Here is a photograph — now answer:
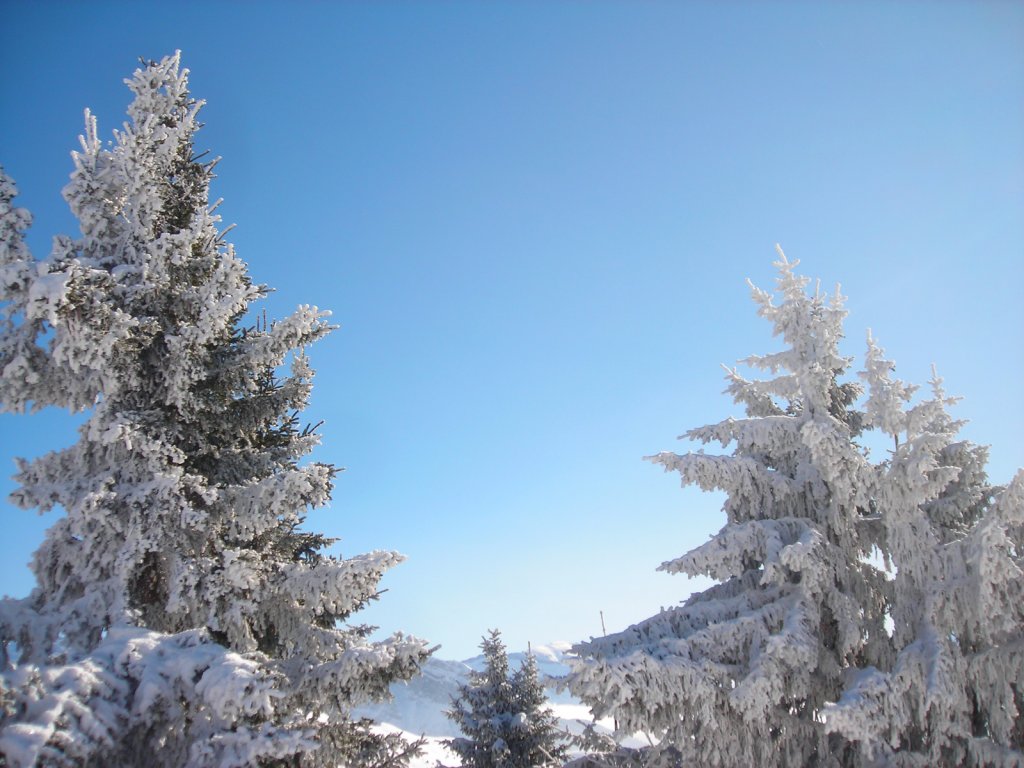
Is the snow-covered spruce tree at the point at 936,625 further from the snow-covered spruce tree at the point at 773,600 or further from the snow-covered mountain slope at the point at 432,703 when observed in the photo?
the snow-covered mountain slope at the point at 432,703

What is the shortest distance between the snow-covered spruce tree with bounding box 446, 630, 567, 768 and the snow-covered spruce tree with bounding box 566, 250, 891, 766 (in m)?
10.5

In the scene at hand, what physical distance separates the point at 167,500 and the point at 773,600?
9752 millimetres

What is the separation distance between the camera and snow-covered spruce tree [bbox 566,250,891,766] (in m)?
8.90

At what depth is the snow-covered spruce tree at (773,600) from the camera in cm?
→ 890

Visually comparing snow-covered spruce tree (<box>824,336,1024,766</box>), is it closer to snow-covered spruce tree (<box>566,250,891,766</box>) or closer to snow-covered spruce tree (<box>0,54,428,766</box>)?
snow-covered spruce tree (<box>566,250,891,766</box>)

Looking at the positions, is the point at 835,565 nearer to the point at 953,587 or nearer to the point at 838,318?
the point at 953,587

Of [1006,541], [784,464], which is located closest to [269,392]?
[784,464]

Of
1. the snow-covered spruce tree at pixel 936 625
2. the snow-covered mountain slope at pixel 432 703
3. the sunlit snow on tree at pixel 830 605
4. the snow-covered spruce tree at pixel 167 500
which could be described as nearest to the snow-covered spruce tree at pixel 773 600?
the sunlit snow on tree at pixel 830 605

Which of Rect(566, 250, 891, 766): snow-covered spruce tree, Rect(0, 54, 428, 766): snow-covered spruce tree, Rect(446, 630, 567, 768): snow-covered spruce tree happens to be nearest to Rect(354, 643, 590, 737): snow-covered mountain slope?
Rect(446, 630, 567, 768): snow-covered spruce tree

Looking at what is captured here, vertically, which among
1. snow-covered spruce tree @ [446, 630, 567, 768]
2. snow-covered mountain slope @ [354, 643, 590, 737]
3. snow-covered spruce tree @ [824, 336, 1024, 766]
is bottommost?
snow-covered mountain slope @ [354, 643, 590, 737]

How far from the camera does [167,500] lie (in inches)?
313

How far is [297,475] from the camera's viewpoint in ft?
27.5

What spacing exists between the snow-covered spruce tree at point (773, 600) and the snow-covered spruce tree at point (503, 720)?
10.5m

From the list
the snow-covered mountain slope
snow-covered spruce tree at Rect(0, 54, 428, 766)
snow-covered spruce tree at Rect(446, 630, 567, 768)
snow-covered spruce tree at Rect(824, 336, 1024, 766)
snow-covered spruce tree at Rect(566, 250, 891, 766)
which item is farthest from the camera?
the snow-covered mountain slope
